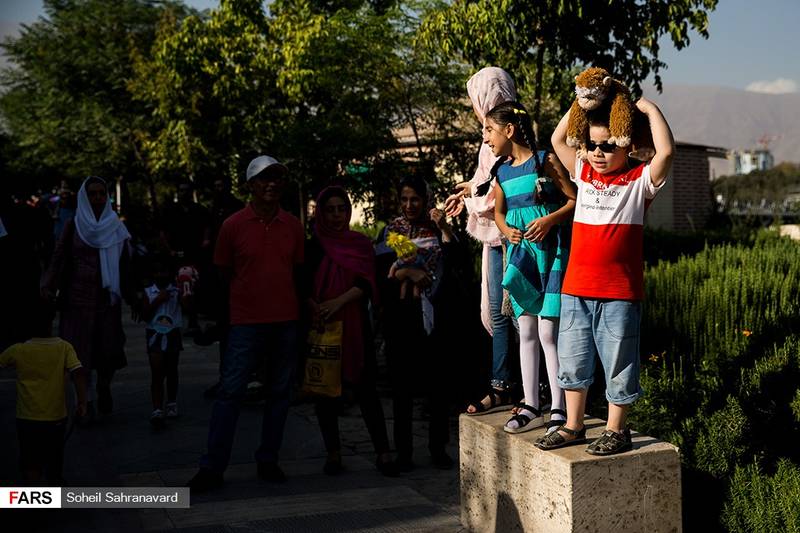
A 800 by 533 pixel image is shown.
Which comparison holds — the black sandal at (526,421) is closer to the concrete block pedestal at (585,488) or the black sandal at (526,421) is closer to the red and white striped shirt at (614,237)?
the concrete block pedestal at (585,488)

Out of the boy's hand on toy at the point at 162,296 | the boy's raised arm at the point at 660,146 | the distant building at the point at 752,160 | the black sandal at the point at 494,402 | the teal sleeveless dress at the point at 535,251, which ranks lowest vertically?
the black sandal at the point at 494,402

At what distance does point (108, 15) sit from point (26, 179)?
21.4 metres

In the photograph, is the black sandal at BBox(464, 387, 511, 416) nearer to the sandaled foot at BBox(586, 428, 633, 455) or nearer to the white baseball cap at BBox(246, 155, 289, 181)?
the sandaled foot at BBox(586, 428, 633, 455)

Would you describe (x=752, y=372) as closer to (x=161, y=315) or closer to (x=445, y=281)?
(x=445, y=281)

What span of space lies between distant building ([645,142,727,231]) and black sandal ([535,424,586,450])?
22.8 meters

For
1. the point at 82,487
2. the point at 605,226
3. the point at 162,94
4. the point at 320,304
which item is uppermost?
the point at 162,94

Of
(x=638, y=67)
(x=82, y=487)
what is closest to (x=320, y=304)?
(x=82, y=487)

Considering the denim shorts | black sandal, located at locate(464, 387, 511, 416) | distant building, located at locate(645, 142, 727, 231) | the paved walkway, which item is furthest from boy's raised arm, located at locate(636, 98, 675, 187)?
distant building, located at locate(645, 142, 727, 231)

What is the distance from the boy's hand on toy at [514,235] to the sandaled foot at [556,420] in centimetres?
84

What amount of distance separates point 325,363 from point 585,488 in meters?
2.34

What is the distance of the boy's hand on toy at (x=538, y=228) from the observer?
14.6 ft

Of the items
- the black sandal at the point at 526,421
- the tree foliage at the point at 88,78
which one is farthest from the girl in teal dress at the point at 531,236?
the tree foliage at the point at 88,78

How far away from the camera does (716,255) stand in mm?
8492

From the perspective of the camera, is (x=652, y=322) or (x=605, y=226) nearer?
(x=605, y=226)
